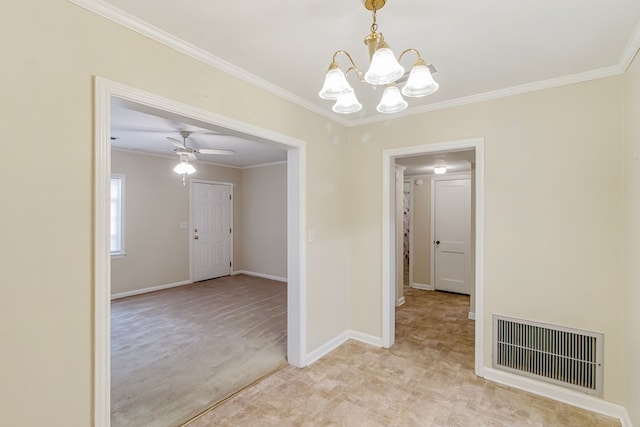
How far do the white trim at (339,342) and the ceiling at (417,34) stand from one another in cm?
256

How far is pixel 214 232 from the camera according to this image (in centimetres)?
661

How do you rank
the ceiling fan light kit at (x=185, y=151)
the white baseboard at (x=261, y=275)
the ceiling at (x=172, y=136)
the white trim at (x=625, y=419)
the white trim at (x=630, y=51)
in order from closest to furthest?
the white trim at (x=630, y=51) → the white trim at (x=625, y=419) → the ceiling at (x=172, y=136) → the ceiling fan light kit at (x=185, y=151) → the white baseboard at (x=261, y=275)

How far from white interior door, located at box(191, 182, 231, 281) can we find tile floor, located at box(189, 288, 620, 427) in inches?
165

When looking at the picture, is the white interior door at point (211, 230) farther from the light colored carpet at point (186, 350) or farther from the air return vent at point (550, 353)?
the air return vent at point (550, 353)

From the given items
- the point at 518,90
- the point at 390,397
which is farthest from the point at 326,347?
the point at 518,90

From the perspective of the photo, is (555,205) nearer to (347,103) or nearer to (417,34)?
(417,34)

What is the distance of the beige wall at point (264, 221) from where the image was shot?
6465 mm

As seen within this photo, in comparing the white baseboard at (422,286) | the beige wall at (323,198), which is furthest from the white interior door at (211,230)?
the white baseboard at (422,286)

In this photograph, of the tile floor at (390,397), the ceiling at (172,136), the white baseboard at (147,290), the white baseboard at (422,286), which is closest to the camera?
the tile floor at (390,397)

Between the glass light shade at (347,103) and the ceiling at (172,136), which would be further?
the ceiling at (172,136)

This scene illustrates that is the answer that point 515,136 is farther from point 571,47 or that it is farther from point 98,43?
point 98,43

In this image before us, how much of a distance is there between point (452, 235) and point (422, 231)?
592 mm

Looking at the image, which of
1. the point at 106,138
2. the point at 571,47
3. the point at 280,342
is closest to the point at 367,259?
the point at 280,342

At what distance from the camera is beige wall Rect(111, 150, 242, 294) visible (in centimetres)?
519
